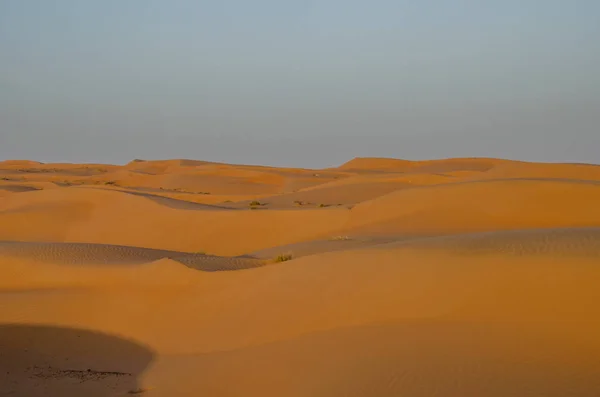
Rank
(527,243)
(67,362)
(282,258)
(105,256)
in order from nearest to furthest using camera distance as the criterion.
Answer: (67,362)
(527,243)
(282,258)
(105,256)

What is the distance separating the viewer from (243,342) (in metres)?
7.65

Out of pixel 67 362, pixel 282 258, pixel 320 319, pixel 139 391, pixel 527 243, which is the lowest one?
pixel 67 362

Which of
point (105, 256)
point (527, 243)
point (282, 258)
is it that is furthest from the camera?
point (105, 256)

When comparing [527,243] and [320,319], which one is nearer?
[320,319]

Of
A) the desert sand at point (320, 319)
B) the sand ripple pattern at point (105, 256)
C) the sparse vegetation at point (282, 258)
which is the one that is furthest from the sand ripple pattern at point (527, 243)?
the sand ripple pattern at point (105, 256)

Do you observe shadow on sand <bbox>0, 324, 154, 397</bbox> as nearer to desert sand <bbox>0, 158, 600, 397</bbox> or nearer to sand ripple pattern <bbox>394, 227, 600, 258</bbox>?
desert sand <bbox>0, 158, 600, 397</bbox>

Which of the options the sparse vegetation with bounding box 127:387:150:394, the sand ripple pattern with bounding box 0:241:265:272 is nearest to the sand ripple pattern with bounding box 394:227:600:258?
the sand ripple pattern with bounding box 0:241:265:272

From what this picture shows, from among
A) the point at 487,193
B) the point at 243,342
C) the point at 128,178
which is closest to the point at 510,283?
the point at 243,342

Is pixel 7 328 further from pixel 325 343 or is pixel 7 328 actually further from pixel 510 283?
pixel 510 283

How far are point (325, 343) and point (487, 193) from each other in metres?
12.0

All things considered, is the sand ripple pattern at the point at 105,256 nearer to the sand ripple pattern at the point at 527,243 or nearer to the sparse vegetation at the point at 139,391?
the sand ripple pattern at the point at 527,243

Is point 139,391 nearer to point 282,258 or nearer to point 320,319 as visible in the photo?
point 320,319

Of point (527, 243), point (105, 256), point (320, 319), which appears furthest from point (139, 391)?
point (105, 256)

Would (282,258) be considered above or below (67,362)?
above
